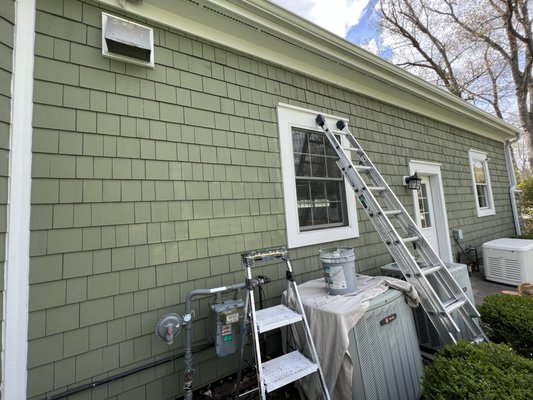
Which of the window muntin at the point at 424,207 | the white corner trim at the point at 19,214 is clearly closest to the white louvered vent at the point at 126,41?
the white corner trim at the point at 19,214

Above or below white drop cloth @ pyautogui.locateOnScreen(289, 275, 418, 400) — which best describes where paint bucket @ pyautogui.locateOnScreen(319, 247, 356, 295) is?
above

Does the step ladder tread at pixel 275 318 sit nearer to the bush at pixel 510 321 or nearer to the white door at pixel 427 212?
the bush at pixel 510 321

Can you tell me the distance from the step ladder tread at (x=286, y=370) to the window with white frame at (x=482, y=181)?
6990 mm

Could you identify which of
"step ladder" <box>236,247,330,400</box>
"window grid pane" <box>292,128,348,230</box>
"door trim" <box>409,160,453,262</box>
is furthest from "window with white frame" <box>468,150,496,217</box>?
"step ladder" <box>236,247,330,400</box>

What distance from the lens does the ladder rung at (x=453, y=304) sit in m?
2.32

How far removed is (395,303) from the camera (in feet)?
7.17

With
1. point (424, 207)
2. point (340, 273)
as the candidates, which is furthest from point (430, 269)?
point (424, 207)

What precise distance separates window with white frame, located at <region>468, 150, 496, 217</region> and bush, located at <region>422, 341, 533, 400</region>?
630 cm

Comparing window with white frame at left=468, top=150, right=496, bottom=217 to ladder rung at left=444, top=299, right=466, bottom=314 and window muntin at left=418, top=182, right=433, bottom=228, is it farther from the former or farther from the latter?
ladder rung at left=444, top=299, right=466, bottom=314

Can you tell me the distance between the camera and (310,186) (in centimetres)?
340

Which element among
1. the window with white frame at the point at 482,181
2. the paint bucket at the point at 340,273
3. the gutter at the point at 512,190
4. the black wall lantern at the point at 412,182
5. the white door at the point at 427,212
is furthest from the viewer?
the gutter at the point at 512,190

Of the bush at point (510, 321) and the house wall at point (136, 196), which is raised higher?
the house wall at point (136, 196)

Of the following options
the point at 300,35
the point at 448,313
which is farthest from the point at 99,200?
the point at 448,313

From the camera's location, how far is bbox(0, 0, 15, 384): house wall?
1.67m
